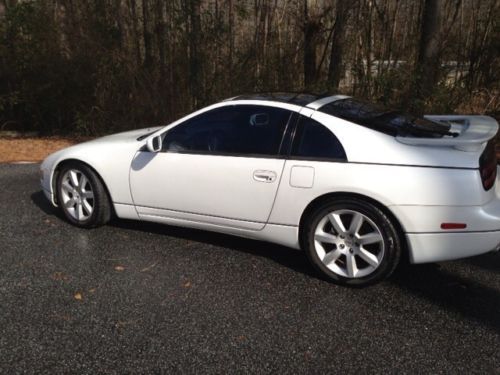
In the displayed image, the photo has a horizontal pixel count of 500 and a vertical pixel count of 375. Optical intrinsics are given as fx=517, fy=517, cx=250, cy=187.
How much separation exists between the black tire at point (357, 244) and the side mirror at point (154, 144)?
1.52m

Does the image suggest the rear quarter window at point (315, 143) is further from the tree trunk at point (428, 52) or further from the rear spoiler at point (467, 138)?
the tree trunk at point (428, 52)

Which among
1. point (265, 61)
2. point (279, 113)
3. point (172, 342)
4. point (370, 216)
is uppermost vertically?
point (265, 61)

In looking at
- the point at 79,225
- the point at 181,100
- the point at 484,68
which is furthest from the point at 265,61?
the point at 79,225

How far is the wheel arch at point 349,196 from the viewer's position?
3643 mm

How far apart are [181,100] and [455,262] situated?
7226mm

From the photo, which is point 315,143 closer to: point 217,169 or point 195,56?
point 217,169

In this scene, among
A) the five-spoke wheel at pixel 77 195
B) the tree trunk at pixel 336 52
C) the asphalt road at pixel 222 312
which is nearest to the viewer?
the asphalt road at pixel 222 312

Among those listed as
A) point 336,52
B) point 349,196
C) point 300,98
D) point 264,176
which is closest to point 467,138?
point 349,196

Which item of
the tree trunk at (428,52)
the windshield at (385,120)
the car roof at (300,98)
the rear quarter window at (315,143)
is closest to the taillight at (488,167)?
the windshield at (385,120)

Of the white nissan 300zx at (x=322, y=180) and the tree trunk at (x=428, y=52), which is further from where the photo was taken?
the tree trunk at (x=428, y=52)

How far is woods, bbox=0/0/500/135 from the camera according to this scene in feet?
33.2

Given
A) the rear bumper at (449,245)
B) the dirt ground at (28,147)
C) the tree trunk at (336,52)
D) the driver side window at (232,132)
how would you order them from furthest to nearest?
the tree trunk at (336,52) < the dirt ground at (28,147) < the driver side window at (232,132) < the rear bumper at (449,245)

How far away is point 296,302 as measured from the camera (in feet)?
12.0

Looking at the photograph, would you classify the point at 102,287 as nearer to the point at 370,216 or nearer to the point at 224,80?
the point at 370,216
